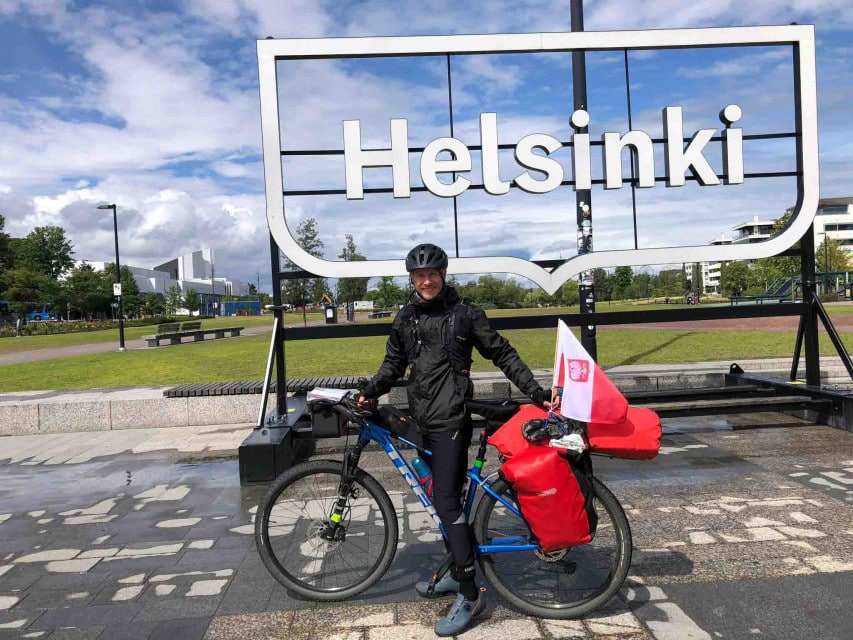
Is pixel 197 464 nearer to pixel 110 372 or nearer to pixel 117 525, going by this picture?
pixel 117 525

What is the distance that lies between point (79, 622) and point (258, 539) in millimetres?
960

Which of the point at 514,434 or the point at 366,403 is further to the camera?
the point at 366,403

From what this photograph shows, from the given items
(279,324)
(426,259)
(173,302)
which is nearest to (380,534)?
(426,259)

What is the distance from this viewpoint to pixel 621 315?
6949mm

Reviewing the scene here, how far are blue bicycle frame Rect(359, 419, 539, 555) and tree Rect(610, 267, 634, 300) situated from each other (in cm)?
604

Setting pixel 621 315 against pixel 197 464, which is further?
pixel 621 315

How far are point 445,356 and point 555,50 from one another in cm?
529

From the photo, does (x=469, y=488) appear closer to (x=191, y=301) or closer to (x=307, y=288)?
(x=307, y=288)

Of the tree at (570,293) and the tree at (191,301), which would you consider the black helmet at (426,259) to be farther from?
the tree at (191,301)

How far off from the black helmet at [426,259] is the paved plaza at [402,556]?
1.75 metres

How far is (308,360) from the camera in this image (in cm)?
1423

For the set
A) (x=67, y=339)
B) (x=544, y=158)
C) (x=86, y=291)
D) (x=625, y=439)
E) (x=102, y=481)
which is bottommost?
(x=102, y=481)

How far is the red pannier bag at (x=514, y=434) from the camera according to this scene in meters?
2.97

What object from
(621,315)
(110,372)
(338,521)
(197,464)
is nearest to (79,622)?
(338,521)
